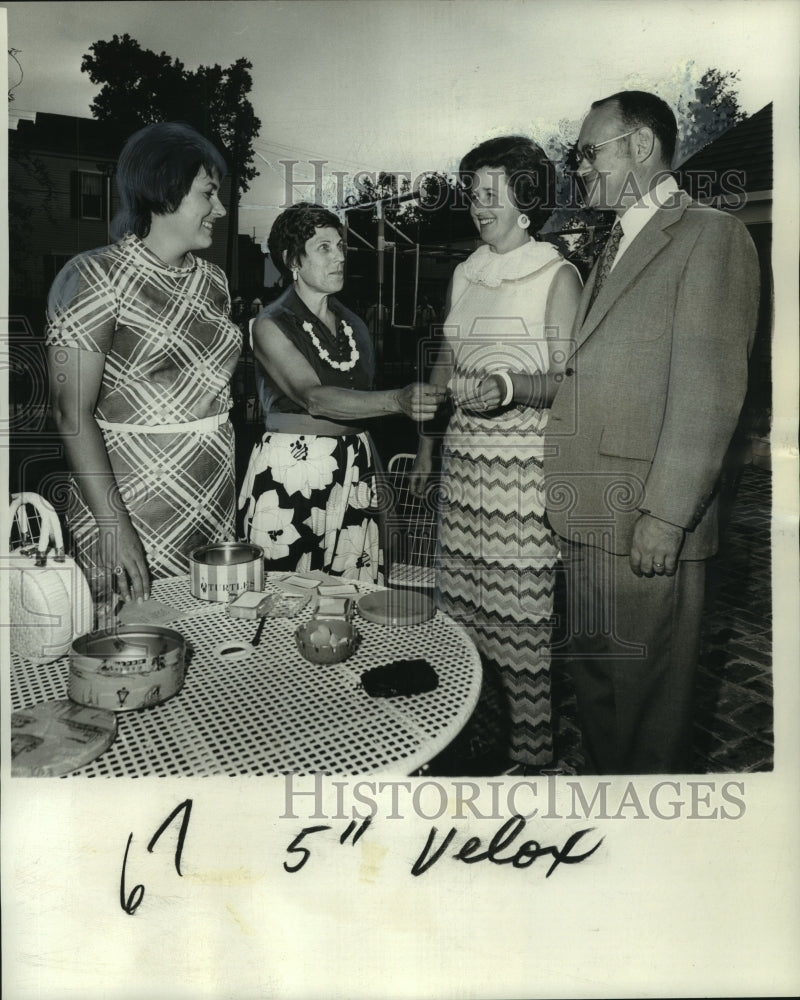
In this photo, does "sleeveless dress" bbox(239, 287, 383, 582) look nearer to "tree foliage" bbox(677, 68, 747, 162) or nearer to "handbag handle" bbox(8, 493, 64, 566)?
"handbag handle" bbox(8, 493, 64, 566)

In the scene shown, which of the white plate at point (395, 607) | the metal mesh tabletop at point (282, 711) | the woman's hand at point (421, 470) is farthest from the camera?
the woman's hand at point (421, 470)

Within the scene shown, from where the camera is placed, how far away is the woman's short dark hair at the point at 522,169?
2.20 m

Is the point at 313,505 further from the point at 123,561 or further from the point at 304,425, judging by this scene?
the point at 123,561

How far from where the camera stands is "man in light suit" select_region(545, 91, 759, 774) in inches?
83.7

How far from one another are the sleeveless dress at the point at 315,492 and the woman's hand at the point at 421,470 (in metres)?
0.12

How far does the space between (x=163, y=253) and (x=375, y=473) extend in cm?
89

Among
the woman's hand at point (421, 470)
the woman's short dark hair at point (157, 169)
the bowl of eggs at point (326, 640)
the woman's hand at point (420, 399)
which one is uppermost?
the woman's short dark hair at point (157, 169)

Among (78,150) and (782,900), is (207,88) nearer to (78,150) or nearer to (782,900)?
(78,150)

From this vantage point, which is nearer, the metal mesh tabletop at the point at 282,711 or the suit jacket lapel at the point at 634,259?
the metal mesh tabletop at the point at 282,711

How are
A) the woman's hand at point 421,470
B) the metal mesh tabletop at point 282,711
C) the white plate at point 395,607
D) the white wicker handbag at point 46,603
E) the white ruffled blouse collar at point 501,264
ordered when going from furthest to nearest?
the woman's hand at point 421,470 → the white ruffled blouse collar at point 501,264 → the white plate at point 395,607 → the white wicker handbag at point 46,603 → the metal mesh tabletop at point 282,711

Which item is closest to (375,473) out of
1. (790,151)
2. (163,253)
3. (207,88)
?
(163,253)

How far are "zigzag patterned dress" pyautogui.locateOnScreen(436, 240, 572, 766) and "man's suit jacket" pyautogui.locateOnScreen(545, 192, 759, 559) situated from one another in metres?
0.16

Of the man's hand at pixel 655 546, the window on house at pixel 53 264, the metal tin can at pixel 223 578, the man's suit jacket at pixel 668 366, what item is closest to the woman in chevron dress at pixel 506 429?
the man's suit jacket at pixel 668 366

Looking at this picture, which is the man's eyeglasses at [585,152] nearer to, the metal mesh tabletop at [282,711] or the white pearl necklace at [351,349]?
the white pearl necklace at [351,349]
